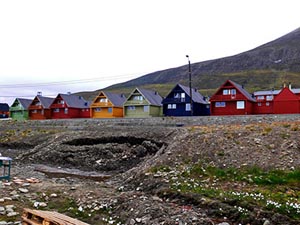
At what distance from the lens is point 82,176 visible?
2328 centimetres

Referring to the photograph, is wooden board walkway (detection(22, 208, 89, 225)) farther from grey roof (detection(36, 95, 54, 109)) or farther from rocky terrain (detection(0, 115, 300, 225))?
grey roof (detection(36, 95, 54, 109))

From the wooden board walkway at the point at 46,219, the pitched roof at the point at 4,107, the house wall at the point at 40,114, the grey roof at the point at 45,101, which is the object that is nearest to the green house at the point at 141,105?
the house wall at the point at 40,114

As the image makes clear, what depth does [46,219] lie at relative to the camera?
398 inches

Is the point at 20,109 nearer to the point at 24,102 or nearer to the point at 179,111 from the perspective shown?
the point at 24,102

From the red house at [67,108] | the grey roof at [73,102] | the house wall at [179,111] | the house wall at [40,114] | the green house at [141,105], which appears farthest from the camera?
the house wall at [40,114]

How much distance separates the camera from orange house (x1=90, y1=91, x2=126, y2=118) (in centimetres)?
6412

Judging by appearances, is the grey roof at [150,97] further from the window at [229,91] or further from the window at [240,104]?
the window at [240,104]

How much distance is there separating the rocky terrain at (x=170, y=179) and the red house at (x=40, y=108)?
44.6m

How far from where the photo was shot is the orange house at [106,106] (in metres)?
64.1

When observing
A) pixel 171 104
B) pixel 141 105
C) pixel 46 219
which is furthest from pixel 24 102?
pixel 46 219

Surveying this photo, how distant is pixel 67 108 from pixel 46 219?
6215 cm

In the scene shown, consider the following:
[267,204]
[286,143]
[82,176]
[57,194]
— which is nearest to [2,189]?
[57,194]

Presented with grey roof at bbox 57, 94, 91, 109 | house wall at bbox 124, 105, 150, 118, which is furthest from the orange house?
grey roof at bbox 57, 94, 91, 109

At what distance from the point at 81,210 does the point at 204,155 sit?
884 centimetres
